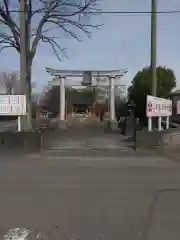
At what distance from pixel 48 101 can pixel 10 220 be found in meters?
87.2

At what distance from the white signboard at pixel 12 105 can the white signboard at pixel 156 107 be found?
6.01m

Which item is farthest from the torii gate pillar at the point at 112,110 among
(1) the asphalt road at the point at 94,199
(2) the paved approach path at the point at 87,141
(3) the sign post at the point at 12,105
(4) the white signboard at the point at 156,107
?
(1) the asphalt road at the point at 94,199

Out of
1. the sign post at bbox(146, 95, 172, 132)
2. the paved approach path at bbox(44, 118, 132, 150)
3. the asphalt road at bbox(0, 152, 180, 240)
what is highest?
the sign post at bbox(146, 95, 172, 132)

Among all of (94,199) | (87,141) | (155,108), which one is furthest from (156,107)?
(94,199)

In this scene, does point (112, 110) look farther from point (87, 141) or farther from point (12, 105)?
point (12, 105)

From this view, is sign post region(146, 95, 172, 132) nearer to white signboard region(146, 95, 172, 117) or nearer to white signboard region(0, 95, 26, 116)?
white signboard region(146, 95, 172, 117)

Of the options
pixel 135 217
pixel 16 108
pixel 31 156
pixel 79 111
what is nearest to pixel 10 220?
pixel 135 217

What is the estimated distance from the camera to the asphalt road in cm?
727

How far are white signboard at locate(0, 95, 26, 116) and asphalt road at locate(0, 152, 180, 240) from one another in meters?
6.06

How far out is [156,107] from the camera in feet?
78.8

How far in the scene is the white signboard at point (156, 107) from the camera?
2348 cm

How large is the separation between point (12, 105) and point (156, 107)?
281 inches

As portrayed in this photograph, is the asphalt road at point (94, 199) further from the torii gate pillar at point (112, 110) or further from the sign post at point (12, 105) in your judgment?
the torii gate pillar at point (112, 110)

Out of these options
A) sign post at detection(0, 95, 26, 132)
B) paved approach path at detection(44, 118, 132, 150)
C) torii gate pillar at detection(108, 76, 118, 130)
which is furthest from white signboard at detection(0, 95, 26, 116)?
torii gate pillar at detection(108, 76, 118, 130)
